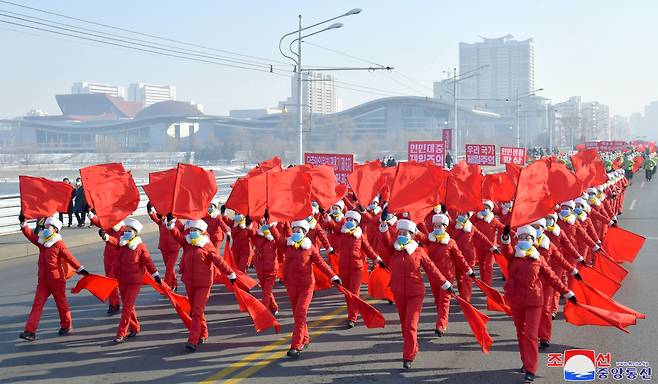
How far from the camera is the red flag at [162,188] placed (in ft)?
36.6

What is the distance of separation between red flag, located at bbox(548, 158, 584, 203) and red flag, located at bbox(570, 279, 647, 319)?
166 cm

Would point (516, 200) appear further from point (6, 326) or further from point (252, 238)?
point (6, 326)

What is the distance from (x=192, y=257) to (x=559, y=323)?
533 centimetres

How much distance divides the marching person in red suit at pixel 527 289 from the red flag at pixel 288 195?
295cm

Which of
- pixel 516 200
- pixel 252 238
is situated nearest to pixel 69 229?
pixel 252 238

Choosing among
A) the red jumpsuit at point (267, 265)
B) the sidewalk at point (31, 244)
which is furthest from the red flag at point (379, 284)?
the sidewalk at point (31, 244)

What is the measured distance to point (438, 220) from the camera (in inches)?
426

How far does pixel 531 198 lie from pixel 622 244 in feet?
24.3

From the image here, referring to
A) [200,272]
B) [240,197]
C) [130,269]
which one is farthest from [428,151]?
[200,272]

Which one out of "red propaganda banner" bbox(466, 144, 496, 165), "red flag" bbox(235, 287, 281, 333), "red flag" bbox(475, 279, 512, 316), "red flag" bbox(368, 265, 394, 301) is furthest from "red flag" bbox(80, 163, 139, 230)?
"red propaganda banner" bbox(466, 144, 496, 165)

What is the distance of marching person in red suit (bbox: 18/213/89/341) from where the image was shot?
1016 centimetres

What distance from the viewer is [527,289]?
830 cm

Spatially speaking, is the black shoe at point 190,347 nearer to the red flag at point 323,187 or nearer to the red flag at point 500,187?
the red flag at point 323,187

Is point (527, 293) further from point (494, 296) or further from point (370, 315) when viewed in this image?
point (370, 315)
